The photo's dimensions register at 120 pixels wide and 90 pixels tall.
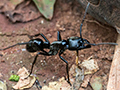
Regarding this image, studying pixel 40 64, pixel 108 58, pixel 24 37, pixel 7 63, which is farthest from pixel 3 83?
pixel 108 58

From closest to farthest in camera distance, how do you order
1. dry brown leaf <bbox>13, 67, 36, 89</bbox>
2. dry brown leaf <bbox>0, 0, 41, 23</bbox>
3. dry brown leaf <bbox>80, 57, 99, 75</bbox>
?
dry brown leaf <bbox>13, 67, 36, 89</bbox>, dry brown leaf <bbox>80, 57, 99, 75</bbox>, dry brown leaf <bbox>0, 0, 41, 23</bbox>

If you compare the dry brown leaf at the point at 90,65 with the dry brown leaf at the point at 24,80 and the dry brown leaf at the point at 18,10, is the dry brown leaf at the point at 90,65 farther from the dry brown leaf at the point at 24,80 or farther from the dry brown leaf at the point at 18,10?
the dry brown leaf at the point at 18,10

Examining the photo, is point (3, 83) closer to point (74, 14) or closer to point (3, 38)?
point (3, 38)

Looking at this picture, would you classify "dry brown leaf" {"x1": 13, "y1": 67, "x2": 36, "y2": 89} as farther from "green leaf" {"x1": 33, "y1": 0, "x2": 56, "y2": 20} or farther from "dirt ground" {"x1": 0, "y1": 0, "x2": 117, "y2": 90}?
"green leaf" {"x1": 33, "y1": 0, "x2": 56, "y2": 20}

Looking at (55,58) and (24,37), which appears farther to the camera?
(24,37)

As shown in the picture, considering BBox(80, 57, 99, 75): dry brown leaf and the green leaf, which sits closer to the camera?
BBox(80, 57, 99, 75): dry brown leaf

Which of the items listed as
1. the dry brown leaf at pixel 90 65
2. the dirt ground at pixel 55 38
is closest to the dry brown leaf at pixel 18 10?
the dirt ground at pixel 55 38

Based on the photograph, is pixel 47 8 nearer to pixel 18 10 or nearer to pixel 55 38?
pixel 18 10

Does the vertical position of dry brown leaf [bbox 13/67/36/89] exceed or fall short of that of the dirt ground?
it falls short

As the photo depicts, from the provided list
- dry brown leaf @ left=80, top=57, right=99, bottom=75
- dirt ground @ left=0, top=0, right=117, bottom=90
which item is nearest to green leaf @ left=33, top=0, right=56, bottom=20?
dirt ground @ left=0, top=0, right=117, bottom=90
